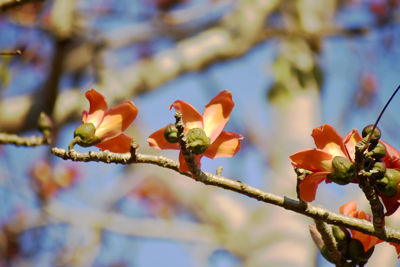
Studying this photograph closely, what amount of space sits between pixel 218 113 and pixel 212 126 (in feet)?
0.08

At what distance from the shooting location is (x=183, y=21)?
11.6 ft

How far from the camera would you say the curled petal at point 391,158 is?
72 cm

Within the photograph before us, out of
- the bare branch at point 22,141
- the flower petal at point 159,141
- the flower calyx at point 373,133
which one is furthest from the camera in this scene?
the bare branch at point 22,141

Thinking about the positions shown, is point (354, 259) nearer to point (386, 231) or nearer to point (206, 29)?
point (386, 231)

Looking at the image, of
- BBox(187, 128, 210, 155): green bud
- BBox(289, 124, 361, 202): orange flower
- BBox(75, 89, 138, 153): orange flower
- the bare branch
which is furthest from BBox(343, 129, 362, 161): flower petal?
the bare branch

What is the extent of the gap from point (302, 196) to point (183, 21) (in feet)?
9.81

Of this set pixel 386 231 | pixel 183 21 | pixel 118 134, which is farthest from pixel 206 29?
pixel 386 231

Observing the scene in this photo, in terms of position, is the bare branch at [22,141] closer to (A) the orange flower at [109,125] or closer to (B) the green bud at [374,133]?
(A) the orange flower at [109,125]

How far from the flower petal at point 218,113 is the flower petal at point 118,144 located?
0.47ft

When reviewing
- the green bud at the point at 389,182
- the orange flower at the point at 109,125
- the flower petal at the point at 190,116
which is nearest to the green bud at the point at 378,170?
the green bud at the point at 389,182

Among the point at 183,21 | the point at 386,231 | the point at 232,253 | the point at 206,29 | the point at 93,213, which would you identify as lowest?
the point at 386,231

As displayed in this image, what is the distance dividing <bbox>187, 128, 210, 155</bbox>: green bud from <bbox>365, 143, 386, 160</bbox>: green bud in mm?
233

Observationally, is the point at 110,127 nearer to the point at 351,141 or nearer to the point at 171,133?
the point at 171,133

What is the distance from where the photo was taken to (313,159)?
728mm
